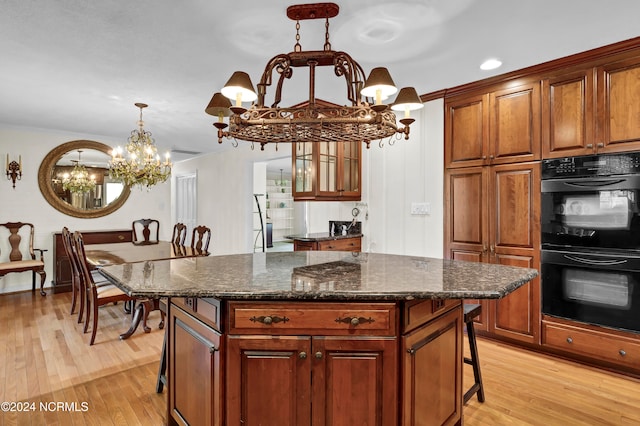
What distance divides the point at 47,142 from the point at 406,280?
598cm

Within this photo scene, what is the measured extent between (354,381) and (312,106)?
4.26 ft

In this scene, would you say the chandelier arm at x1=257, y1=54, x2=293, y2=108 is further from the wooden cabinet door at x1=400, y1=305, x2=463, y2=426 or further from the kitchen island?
the wooden cabinet door at x1=400, y1=305, x2=463, y2=426

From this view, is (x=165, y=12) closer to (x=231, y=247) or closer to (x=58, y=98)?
(x=58, y=98)

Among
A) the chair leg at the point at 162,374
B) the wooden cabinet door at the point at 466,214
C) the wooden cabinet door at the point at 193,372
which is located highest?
the wooden cabinet door at the point at 466,214

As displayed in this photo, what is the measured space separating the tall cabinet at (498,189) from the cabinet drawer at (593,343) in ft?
0.39

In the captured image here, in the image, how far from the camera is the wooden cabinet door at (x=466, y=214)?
3197 mm

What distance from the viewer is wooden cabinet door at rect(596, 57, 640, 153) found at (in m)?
2.45

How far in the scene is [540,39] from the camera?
2418 millimetres

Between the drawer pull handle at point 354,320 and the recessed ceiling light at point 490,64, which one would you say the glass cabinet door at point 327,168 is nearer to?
the recessed ceiling light at point 490,64

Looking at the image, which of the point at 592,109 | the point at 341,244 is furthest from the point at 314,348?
the point at 592,109

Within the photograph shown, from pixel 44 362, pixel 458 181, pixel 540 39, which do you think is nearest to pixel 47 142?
pixel 44 362

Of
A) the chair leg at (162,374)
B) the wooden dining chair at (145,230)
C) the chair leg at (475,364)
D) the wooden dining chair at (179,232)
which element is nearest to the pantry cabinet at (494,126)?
the chair leg at (475,364)

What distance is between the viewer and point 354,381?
1451mm

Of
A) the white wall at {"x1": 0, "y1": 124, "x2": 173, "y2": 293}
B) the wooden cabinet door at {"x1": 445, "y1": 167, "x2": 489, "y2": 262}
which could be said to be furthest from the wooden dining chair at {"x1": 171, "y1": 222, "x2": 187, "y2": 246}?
the wooden cabinet door at {"x1": 445, "y1": 167, "x2": 489, "y2": 262}
